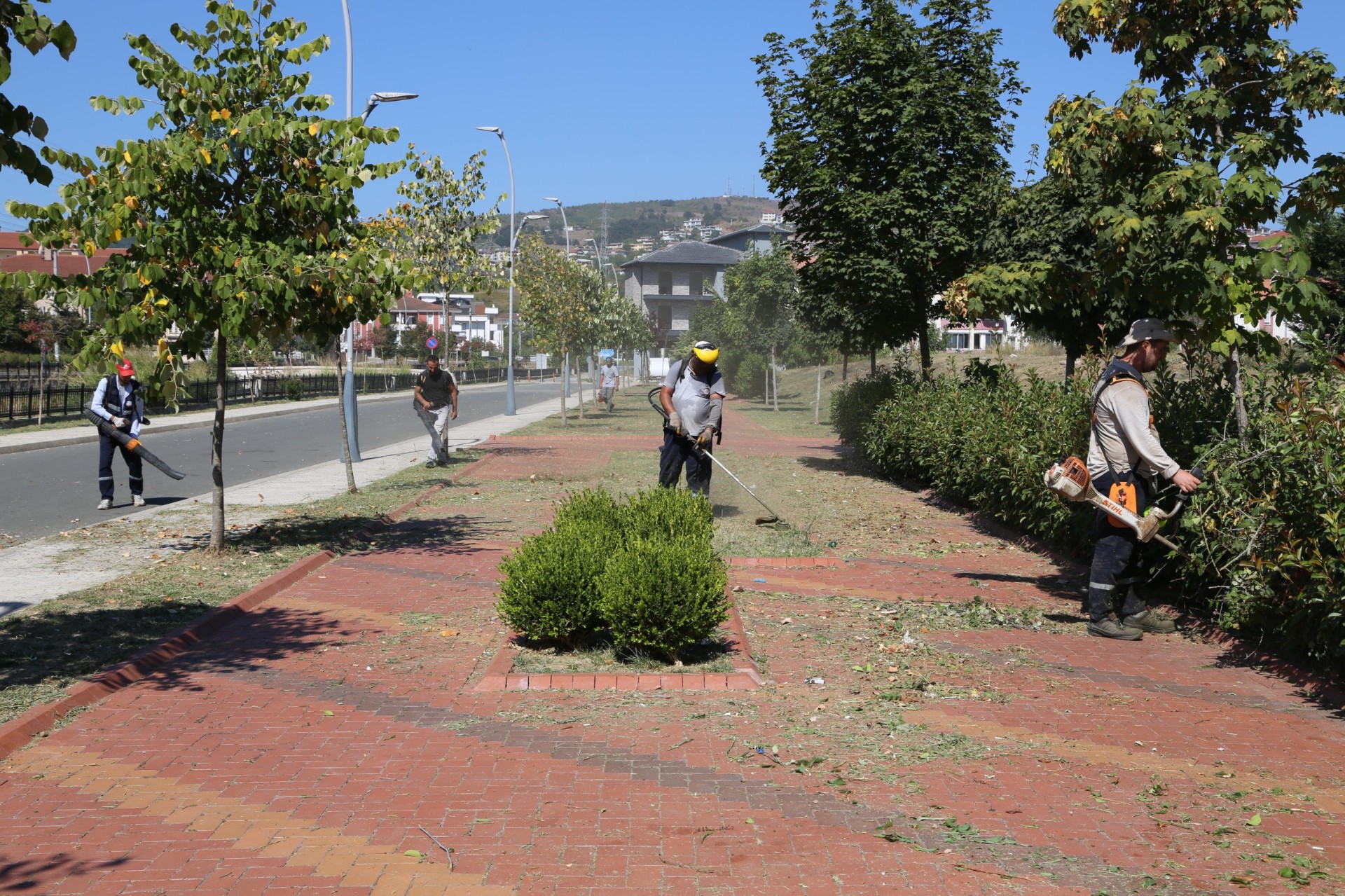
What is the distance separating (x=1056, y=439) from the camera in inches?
413

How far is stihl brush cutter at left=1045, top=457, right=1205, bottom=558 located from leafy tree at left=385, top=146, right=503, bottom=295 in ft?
47.2

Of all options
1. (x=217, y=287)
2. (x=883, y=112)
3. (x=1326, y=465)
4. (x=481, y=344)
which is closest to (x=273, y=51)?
(x=217, y=287)

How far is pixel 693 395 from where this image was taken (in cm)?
1124

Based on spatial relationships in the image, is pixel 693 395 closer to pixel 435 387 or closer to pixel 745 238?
pixel 435 387

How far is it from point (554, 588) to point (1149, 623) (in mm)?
3762

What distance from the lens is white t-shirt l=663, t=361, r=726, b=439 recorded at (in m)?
11.2

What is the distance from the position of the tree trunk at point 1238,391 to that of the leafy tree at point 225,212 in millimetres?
6315

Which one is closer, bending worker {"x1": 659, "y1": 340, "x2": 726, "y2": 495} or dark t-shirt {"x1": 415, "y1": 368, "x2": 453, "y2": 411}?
bending worker {"x1": 659, "y1": 340, "x2": 726, "y2": 495}

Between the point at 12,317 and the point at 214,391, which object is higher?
the point at 12,317

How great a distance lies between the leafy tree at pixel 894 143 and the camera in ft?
58.8

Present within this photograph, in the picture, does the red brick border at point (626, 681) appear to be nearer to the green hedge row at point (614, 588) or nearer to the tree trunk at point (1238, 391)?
the green hedge row at point (614, 588)

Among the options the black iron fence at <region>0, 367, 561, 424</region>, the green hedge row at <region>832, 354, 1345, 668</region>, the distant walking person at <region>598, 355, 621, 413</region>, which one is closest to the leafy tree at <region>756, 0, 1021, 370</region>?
the green hedge row at <region>832, 354, 1345, 668</region>

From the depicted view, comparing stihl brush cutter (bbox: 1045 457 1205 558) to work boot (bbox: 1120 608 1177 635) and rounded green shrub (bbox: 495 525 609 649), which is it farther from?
rounded green shrub (bbox: 495 525 609 649)

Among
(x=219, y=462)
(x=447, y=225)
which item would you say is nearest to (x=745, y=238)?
(x=447, y=225)
